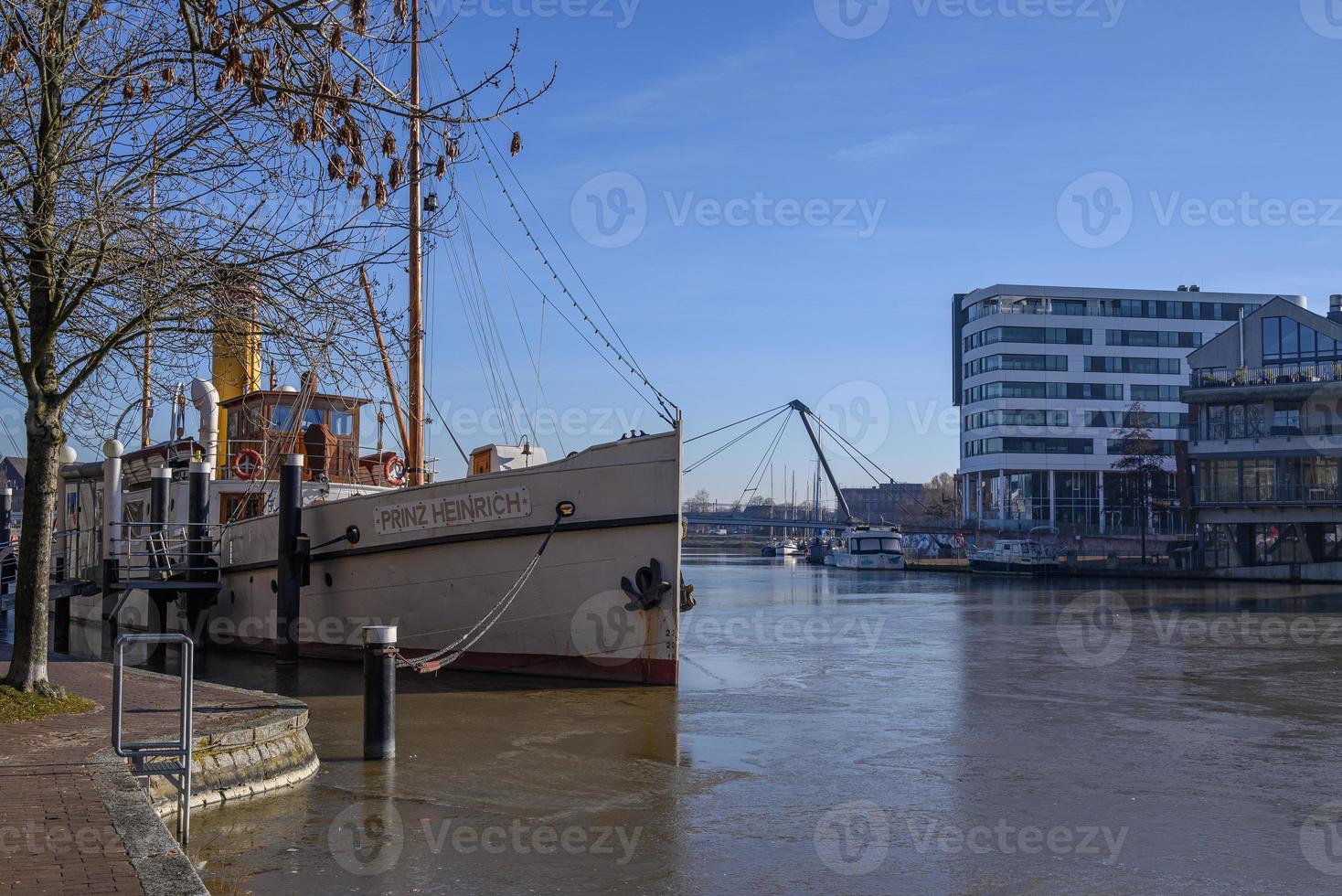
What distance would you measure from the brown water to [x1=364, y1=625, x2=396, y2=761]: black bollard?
0.77ft

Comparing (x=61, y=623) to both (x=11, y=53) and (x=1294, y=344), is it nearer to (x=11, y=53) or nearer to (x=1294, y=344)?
(x=11, y=53)

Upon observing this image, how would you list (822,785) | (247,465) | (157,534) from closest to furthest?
1. (822,785)
2. (157,534)
3. (247,465)

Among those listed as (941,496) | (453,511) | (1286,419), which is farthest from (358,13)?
(941,496)

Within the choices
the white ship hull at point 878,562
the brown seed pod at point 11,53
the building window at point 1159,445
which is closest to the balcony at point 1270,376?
the white ship hull at point 878,562

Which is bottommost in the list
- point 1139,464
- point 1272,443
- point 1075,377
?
point 1272,443

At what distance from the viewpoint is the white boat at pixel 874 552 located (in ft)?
246

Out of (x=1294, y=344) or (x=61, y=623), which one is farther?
(x=1294, y=344)

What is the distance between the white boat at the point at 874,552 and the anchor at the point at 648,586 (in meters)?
61.3

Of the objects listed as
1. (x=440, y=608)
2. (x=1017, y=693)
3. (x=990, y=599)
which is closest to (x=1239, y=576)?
(x=990, y=599)

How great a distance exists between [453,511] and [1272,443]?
43211mm

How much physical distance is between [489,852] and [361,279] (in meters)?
4.18

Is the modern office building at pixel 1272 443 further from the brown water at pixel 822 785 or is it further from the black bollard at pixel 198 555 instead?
the black bollard at pixel 198 555

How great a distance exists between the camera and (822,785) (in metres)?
9.33

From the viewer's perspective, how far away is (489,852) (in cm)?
711
